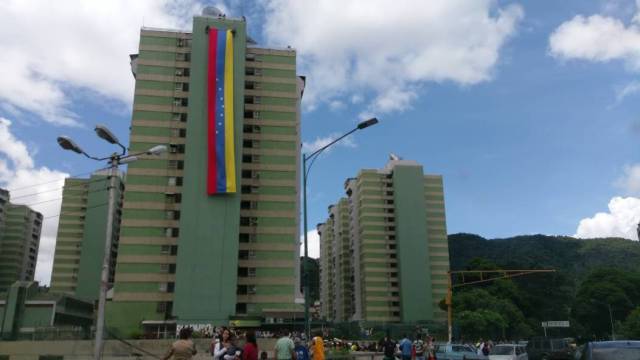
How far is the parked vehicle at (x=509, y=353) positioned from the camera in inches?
1094

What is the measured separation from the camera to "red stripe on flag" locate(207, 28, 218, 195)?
58678mm

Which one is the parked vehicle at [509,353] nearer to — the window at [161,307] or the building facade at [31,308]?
the window at [161,307]

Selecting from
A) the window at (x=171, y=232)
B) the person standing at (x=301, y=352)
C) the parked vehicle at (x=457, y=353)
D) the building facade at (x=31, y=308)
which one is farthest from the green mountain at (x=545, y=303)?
the person standing at (x=301, y=352)

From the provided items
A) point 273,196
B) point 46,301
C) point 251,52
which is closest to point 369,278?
point 273,196

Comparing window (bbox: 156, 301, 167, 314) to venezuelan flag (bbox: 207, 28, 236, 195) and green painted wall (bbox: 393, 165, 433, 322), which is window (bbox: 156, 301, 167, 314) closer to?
venezuelan flag (bbox: 207, 28, 236, 195)

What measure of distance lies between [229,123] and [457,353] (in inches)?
1510

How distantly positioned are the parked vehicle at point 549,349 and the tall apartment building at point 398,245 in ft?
186

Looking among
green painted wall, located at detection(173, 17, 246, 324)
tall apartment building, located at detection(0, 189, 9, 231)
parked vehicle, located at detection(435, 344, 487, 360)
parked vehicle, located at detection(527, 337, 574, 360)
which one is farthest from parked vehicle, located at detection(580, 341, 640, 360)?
tall apartment building, located at detection(0, 189, 9, 231)

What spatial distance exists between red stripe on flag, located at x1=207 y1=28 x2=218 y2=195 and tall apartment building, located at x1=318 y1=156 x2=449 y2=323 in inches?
1838

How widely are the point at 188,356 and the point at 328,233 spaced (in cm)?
12713

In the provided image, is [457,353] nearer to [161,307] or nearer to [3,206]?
[161,307]

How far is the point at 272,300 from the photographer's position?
60094 mm

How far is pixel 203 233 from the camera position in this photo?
57.9m

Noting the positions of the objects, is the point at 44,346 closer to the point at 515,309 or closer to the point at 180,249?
the point at 180,249
